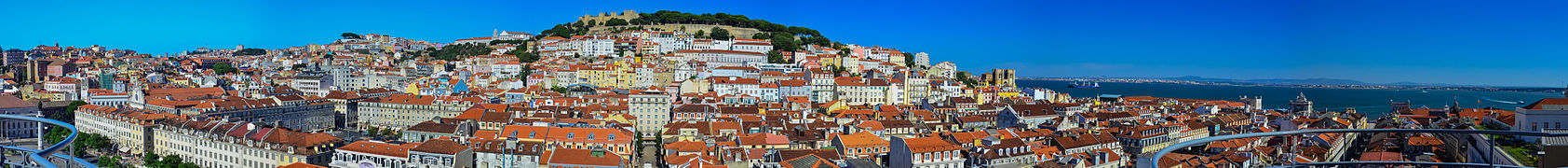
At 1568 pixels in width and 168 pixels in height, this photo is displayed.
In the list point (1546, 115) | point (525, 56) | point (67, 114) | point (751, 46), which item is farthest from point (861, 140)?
A: point (525, 56)

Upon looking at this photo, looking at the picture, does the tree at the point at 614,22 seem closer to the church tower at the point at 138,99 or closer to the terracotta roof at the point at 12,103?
the church tower at the point at 138,99

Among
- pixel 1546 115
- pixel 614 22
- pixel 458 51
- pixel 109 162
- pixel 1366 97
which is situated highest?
pixel 614 22

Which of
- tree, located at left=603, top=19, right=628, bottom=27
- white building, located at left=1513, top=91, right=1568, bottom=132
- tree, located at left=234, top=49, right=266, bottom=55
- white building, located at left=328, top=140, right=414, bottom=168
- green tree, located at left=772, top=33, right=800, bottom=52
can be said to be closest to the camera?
white building, located at left=1513, top=91, right=1568, bottom=132

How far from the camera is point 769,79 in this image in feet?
82.4

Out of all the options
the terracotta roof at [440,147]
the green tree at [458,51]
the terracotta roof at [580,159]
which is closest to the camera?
the terracotta roof at [580,159]

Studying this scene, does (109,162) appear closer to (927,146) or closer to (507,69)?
(927,146)

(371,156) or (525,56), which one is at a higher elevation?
(525,56)

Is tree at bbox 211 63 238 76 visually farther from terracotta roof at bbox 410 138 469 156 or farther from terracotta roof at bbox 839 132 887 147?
terracotta roof at bbox 839 132 887 147

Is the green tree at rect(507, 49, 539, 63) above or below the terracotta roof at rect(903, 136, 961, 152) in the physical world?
above

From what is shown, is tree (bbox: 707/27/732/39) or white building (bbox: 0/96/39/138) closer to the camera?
white building (bbox: 0/96/39/138)

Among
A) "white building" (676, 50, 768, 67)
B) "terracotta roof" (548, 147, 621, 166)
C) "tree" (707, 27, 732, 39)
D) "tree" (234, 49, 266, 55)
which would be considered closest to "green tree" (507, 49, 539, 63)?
"tree" (707, 27, 732, 39)

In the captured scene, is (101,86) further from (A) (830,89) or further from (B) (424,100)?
(A) (830,89)

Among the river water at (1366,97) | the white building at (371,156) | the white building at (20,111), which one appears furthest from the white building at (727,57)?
the white building at (371,156)

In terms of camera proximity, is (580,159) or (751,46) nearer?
(580,159)
